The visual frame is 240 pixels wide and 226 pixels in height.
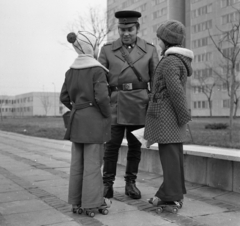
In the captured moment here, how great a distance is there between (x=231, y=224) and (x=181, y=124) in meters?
1.03

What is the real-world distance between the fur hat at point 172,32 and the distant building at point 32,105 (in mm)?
82959

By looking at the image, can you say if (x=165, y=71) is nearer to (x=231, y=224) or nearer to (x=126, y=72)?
(x=126, y=72)

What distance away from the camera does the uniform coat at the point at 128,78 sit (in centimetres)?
413

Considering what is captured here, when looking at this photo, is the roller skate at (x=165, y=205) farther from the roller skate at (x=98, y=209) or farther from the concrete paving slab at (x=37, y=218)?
the concrete paving slab at (x=37, y=218)

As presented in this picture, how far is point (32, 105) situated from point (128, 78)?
93202 millimetres

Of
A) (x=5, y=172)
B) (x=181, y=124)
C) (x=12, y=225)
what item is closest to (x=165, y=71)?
(x=181, y=124)

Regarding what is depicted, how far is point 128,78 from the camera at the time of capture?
13.6ft

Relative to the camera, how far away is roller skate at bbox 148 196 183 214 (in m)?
3.60

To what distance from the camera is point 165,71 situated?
11.9 ft

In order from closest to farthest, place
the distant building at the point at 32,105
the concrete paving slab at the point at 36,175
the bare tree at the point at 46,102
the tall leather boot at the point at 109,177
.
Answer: the tall leather boot at the point at 109,177, the concrete paving slab at the point at 36,175, the distant building at the point at 32,105, the bare tree at the point at 46,102

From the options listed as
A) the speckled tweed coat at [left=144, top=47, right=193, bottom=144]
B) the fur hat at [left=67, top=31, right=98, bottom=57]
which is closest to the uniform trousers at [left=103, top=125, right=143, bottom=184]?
the speckled tweed coat at [left=144, top=47, right=193, bottom=144]

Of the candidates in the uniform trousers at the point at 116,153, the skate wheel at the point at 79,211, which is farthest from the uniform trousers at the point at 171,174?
the skate wheel at the point at 79,211

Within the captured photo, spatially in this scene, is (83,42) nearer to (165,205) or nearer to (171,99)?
(171,99)

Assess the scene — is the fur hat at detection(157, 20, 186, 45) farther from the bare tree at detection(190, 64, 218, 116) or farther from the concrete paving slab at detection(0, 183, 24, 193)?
the bare tree at detection(190, 64, 218, 116)
